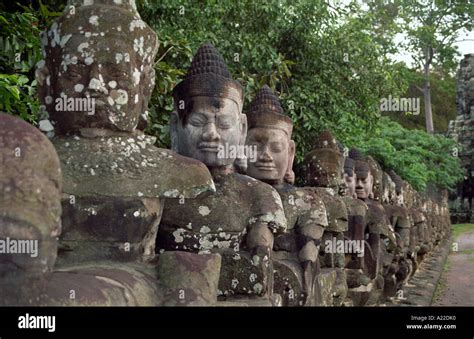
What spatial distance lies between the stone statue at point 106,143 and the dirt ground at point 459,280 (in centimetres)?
585

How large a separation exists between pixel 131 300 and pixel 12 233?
20.4 inches

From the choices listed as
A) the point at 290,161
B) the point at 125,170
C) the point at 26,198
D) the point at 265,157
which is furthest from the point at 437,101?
the point at 26,198

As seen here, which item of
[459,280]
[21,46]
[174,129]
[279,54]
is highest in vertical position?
[279,54]

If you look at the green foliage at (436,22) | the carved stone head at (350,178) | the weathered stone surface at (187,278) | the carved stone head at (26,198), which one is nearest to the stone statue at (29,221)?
the carved stone head at (26,198)

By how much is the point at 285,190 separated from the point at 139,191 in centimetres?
223

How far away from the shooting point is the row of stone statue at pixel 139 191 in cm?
201

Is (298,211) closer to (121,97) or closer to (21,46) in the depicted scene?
(121,97)

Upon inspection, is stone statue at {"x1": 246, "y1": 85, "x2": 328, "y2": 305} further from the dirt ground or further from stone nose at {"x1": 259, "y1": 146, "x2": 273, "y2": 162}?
the dirt ground

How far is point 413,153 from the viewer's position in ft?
72.5

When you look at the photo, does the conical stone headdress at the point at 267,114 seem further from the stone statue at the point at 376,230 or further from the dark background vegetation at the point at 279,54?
the stone statue at the point at 376,230

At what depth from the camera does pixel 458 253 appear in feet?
52.1
